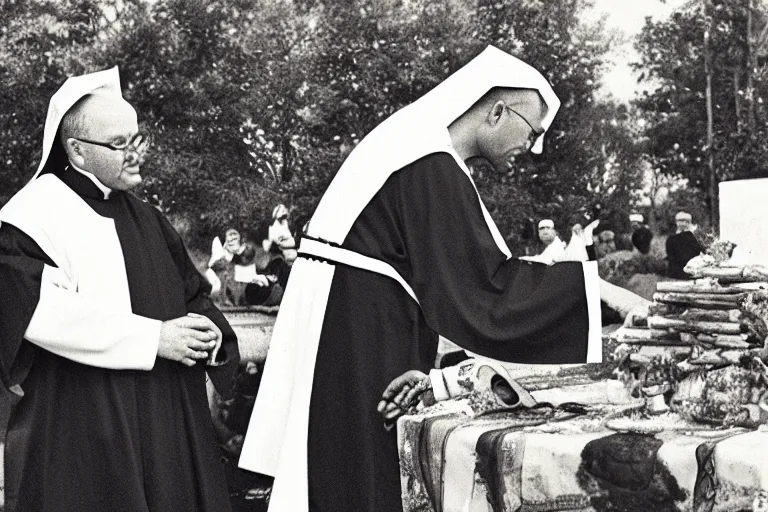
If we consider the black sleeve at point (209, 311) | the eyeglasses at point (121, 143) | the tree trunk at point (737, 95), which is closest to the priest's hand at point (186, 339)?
the black sleeve at point (209, 311)

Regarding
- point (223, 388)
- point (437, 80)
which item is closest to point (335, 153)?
point (437, 80)

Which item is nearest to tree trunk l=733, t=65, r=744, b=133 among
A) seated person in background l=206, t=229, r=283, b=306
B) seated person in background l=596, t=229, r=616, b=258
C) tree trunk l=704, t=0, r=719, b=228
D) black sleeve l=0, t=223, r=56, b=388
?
tree trunk l=704, t=0, r=719, b=228

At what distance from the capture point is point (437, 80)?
Result: 7.51m

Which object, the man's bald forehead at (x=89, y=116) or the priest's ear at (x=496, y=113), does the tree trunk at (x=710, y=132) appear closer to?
the priest's ear at (x=496, y=113)

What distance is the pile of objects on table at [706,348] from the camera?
6.64 feet

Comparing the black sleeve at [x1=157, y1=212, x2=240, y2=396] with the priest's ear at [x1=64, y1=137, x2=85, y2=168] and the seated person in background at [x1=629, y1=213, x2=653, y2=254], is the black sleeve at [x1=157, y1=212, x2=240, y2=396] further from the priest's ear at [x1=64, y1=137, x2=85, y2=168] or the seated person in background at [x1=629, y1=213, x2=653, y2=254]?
the seated person in background at [x1=629, y1=213, x2=653, y2=254]

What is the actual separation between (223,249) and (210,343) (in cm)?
438

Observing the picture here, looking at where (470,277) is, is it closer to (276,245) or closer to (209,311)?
(209,311)

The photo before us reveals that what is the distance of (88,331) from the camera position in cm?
273

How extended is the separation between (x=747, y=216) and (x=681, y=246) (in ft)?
13.1

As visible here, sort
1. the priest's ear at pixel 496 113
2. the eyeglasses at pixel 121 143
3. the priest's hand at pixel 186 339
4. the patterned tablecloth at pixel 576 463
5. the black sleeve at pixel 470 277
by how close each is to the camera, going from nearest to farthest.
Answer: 1. the patterned tablecloth at pixel 576 463
2. the black sleeve at pixel 470 277
3. the priest's ear at pixel 496 113
4. the priest's hand at pixel 186 339
5. the eyeglasses at pixel 121 143

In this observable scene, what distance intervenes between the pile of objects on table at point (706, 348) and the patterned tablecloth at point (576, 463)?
0.07 metres

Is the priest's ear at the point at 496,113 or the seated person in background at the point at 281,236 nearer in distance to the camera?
the priest's ear at the point at 496,113

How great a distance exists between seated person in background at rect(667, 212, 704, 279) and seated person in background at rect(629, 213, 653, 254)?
16 cm
